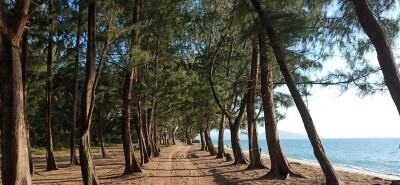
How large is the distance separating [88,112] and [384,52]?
720 centimetres

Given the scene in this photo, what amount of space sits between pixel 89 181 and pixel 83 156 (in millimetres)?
668

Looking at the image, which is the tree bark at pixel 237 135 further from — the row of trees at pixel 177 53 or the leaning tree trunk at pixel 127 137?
the leaning tree trunk at pixel 127 137

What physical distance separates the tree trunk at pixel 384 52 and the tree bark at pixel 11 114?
24.8ft

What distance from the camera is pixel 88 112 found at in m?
7.57

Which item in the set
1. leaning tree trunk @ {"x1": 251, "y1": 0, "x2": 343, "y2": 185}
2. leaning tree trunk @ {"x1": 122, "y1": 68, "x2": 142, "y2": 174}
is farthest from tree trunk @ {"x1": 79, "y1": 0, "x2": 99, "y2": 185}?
leaning tree trunk @ {"x1": 251, "y1": 0, "x2": 343, "y2": 185}

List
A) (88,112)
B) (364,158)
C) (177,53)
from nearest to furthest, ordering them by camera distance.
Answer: (88,112) < (177,53) < (364,158)

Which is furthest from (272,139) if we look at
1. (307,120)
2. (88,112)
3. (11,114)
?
(11,114)

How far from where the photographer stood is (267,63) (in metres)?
9.73

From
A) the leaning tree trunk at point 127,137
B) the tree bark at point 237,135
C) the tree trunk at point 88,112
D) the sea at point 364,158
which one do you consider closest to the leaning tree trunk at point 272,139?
the tree bark at point 237,135

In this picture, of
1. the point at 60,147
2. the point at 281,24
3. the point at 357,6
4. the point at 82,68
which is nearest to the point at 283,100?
the point at 281,24

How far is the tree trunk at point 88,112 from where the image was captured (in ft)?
23.7

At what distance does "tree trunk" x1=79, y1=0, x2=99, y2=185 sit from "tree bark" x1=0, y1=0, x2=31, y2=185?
1.48 m

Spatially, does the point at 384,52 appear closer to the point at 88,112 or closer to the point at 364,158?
the point at 88,112


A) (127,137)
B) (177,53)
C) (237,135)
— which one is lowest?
(237,135)
